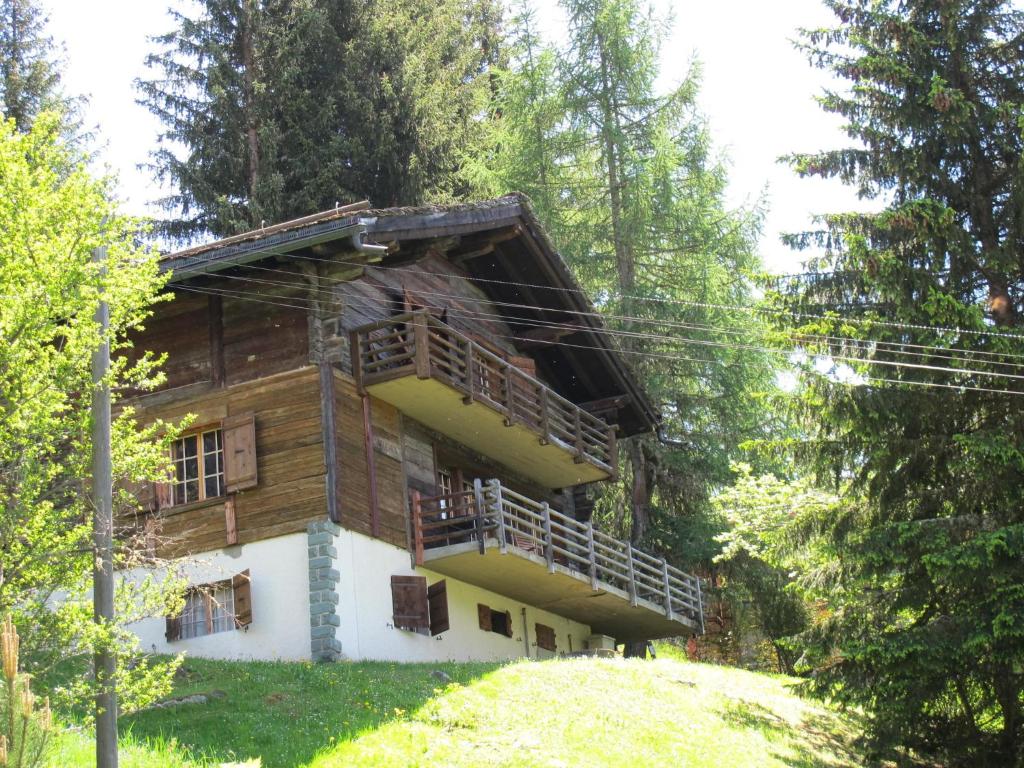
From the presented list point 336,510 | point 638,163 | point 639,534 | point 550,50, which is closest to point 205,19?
point 550,50

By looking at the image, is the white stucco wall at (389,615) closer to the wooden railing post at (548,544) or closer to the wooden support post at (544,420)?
the wooden railing post at (548,544)

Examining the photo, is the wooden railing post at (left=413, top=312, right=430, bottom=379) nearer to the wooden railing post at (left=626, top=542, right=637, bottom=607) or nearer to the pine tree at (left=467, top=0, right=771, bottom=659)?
the wooden railing post at (left=626, top=542, right=637, bottom=607)

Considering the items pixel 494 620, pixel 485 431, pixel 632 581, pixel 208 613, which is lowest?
pixel 494 620

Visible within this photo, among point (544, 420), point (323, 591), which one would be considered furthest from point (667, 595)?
point (323, 591)

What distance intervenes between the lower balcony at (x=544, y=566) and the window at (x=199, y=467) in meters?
3.48

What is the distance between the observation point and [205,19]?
3791 centimetres

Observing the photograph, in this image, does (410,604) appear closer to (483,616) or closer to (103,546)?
(483,616)

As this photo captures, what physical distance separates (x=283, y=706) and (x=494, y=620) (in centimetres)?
953

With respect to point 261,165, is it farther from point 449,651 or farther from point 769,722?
point 769,722

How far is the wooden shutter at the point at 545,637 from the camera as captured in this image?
27.6 meters

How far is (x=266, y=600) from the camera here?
21.2 m

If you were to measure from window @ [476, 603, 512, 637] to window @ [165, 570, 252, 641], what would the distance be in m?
5.39

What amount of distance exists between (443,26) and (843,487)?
25.3m

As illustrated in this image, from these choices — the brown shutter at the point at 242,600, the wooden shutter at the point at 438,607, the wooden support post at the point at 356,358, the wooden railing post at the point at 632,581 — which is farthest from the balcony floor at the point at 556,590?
the brown shutter at the point at 242,600
